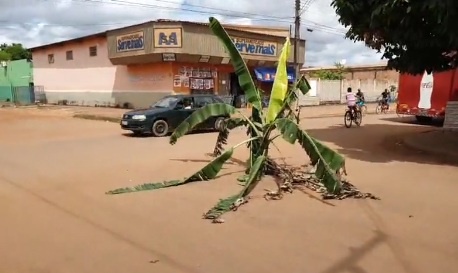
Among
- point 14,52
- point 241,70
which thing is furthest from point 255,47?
point 14,52

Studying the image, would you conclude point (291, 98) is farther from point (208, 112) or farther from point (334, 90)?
point (334, 90)

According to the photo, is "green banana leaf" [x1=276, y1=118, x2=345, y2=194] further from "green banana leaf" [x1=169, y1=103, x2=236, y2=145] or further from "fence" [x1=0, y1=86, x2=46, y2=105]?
"fence" [x1=0, y1=86, x2=46, y2=105]

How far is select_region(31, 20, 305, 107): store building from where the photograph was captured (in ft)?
87.8

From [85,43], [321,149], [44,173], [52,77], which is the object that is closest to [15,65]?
[52,77]

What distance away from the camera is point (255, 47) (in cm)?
3100

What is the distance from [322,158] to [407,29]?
478cm

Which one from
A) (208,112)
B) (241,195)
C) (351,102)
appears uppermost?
(208,112)

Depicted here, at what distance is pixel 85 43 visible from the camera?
114 ft

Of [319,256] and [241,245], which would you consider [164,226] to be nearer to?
[241,245]

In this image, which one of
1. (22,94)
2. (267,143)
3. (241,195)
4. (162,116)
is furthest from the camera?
(22,94)

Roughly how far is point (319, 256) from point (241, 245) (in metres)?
0.90

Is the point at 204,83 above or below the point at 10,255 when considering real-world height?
above

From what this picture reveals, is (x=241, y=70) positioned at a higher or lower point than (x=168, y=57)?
lower

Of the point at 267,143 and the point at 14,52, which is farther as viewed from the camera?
the point at 14,52
